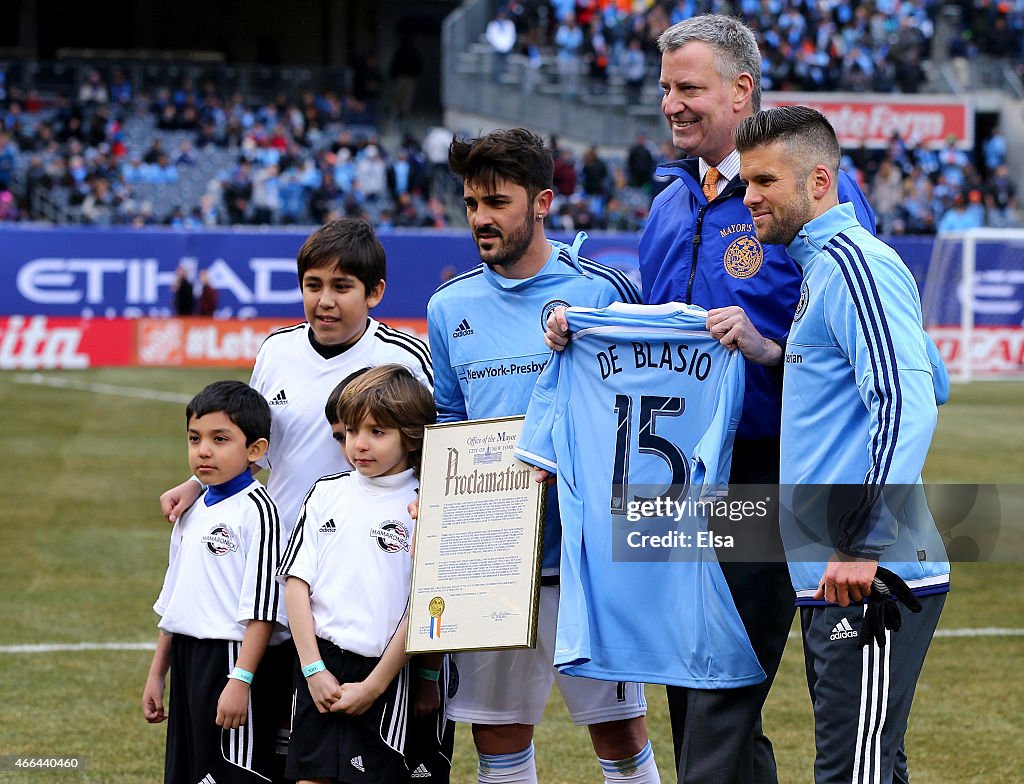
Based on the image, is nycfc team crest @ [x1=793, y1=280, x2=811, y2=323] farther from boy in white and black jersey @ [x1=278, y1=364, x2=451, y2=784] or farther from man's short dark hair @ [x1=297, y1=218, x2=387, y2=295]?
man's short dark hair @ [x1=297, y1=218, x2=387, y2=295]

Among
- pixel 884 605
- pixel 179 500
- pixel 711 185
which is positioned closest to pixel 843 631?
pixel 884 605

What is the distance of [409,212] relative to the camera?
27406mm

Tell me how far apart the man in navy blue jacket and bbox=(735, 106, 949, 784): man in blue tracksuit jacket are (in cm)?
22

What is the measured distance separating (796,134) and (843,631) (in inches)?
45.3

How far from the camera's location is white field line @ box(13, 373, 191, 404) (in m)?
17.4

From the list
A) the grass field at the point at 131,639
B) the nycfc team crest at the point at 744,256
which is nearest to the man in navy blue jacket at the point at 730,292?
the nycfc team crest at the point at 744,256

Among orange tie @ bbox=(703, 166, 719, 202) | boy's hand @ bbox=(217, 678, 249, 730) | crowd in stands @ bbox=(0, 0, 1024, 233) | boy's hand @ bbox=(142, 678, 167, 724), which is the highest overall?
crowd in stands @ bbox=(0, 0, 1024, 233)

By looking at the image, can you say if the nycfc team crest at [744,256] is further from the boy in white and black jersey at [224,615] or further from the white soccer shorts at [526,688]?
the boy in white and black jersey at [224,615]

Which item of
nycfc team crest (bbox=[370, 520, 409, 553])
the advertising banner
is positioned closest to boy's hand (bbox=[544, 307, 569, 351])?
nycfc team crest (bbox=[370, 520, 409, 553])

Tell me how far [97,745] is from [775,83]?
30416 mm

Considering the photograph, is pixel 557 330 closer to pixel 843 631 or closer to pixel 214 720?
pixel 843 631

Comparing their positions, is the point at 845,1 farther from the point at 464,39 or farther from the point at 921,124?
the point at 464,39

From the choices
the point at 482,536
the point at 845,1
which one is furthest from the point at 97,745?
the point at 845,1

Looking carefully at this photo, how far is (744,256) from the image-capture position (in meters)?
3.77
